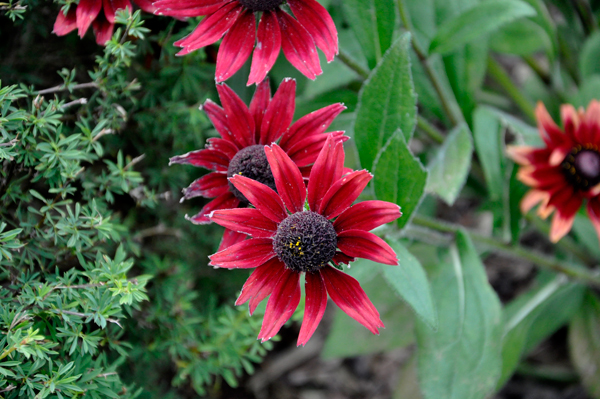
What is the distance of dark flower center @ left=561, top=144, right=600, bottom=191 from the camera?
1.49 m

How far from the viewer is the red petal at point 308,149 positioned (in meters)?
1.03

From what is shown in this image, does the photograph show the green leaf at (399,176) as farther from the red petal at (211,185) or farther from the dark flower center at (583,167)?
the dark flower center at (583,167)

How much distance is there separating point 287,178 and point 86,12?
67 cm

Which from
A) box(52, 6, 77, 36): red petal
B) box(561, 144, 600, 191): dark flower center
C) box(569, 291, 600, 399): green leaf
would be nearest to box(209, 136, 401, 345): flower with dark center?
box(52, 6, 77, 36): red petal

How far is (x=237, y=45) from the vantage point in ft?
3.68

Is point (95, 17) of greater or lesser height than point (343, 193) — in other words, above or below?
above

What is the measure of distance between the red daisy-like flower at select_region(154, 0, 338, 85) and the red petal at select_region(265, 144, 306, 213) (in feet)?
0.84

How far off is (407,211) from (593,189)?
27.2 inches

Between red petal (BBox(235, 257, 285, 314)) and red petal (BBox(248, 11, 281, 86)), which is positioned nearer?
red petal (BBox(235, 257, 285, 314))

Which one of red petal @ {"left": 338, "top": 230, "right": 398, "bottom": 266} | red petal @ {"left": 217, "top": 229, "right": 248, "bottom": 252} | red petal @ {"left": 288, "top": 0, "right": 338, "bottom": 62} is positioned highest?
red petal @ {"left": 288, "top": 0, "right": 338, "bottom": 62}

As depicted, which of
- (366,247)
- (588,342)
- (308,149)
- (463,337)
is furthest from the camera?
(588,342)

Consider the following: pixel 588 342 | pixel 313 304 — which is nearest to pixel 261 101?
pixel 313 304

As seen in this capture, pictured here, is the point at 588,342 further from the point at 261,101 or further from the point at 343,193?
the point at 261,101

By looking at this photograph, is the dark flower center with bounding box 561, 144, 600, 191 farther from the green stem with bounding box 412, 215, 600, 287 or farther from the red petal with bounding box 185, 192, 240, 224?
the red petal with bounding box 185, 192, 240, 224
